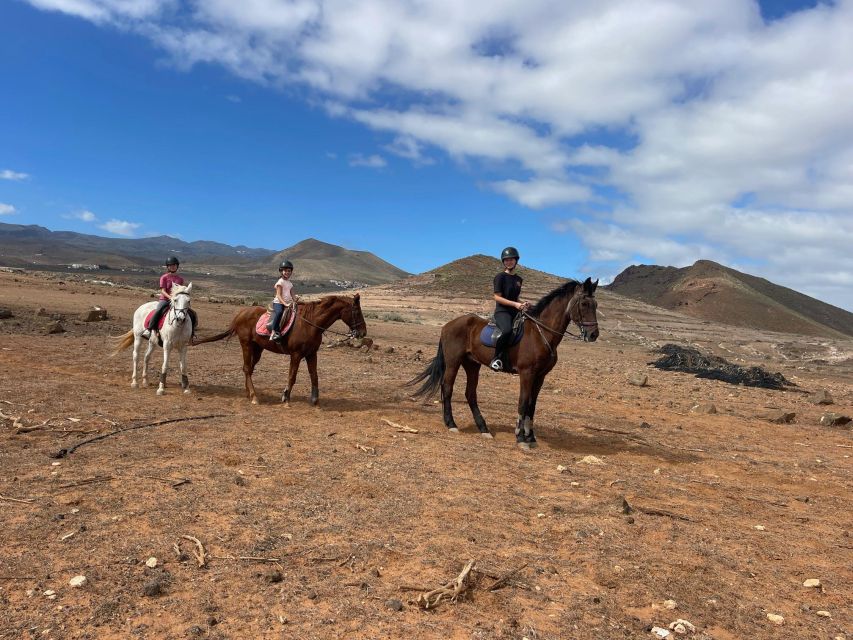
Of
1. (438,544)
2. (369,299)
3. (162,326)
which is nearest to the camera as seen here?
(438,544)

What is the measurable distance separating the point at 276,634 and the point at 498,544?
224cm

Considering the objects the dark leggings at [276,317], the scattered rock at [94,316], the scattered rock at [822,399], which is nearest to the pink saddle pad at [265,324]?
the dark leggings at [276,317]

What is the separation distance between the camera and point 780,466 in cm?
860

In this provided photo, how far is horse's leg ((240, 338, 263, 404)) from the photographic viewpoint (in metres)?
11.1

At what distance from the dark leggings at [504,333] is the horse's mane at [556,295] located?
0.42m

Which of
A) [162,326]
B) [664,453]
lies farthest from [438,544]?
[162,326]

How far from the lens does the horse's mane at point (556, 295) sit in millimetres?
9031

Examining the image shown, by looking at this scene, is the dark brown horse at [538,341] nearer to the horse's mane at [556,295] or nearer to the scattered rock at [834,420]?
the horse's mane at [556,295]

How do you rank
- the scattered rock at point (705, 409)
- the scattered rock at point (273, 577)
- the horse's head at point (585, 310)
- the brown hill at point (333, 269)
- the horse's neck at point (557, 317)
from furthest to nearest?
1. the brown hill at point (333, 269)
2. the scattered rock at point (705, 409)
3. the horse's neck at point (557, 317)
4. the horse's head at point (585, 310)
5. the scattered rock at point (273, 577)

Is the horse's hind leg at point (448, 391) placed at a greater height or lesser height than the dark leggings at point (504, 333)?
lesser

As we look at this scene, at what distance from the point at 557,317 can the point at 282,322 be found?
595 cm

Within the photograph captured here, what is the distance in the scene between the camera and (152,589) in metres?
3.71

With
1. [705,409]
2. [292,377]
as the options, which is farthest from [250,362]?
[705,409]

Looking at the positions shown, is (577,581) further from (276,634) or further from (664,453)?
(664,453)
